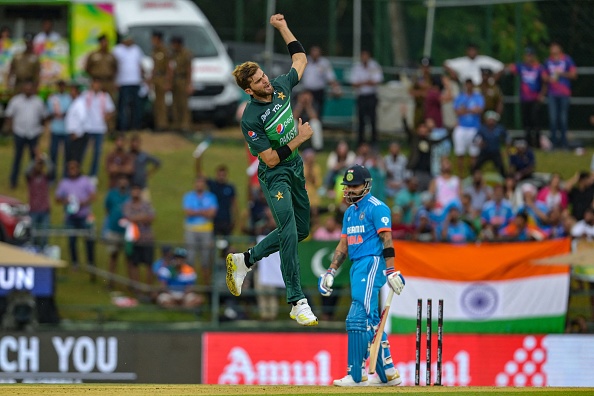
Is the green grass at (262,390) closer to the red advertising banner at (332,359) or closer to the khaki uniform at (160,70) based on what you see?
the red advertising banner at (332,359)

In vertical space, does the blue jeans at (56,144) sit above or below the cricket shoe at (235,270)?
above

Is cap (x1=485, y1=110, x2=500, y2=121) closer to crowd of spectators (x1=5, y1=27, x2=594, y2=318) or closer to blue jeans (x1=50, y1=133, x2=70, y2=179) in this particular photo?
crowd of spectators (x1=5, y1=27, x2=594, y2=318)

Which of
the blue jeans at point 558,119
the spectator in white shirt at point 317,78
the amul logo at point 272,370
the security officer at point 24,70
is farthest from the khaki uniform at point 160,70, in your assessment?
the amul logo at point 272,370

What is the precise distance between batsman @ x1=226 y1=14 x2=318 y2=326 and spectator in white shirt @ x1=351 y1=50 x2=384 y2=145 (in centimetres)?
1461

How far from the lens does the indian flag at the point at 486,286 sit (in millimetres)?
20469

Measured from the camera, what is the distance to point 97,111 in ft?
85.3

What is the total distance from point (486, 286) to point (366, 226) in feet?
25.0

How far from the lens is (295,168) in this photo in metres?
12.8

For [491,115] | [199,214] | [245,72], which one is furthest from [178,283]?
[245,72]

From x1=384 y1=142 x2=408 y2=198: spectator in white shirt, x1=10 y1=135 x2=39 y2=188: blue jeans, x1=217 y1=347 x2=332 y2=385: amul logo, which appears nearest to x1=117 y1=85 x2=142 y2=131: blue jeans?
x1=10 y1=135 x2=39 y2=188: blue jeans

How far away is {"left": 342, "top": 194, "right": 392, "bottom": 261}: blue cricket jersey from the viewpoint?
1344cm

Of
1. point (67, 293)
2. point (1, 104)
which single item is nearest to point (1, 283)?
point (67, 293)

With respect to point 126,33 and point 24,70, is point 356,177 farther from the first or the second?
point 126,33

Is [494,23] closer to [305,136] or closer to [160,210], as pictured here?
[160,210]
